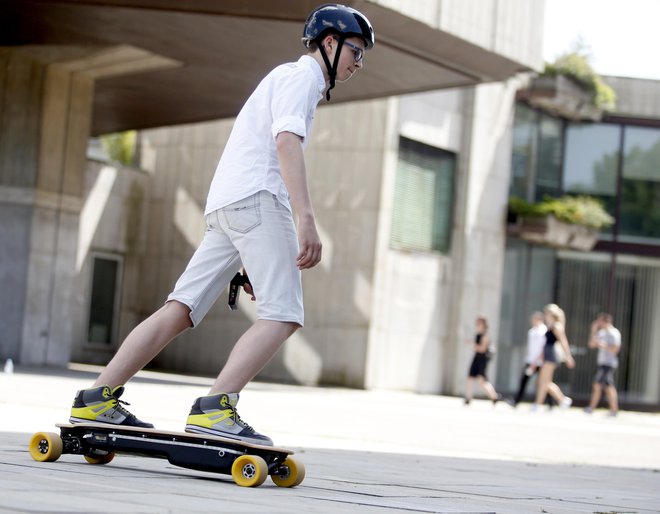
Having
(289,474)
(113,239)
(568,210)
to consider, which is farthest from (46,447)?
(568,210)

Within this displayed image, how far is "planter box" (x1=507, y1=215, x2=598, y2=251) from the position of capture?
1223 inches

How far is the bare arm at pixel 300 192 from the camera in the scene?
546 centimetres

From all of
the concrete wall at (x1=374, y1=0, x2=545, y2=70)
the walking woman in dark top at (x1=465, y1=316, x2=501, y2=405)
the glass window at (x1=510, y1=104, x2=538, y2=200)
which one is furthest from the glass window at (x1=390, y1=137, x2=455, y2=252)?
the concrete wall at (x1=374, y1=0, x2=545, y2=70)

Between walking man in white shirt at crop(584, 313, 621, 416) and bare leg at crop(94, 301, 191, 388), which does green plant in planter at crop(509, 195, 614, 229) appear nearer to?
walking man in white shirt at crop(584, 313, 621, 416)

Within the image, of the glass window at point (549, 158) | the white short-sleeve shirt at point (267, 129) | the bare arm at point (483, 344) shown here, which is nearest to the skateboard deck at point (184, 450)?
the white short-sleeve shirt at point (267, 129)

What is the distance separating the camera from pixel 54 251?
71.4ft

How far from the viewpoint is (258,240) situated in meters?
5.65

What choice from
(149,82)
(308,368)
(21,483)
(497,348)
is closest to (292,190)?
(21,483)

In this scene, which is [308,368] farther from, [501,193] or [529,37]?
[529,37]

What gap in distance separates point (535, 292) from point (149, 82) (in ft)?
43.6

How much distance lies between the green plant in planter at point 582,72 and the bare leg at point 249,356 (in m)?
26.9

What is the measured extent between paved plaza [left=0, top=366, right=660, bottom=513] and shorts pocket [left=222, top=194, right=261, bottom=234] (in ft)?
3.53

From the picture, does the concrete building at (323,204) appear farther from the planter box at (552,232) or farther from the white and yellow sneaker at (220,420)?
the white and yellow sneaker at (220,420)

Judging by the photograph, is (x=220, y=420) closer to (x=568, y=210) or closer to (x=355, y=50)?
(x=355, y=50)
